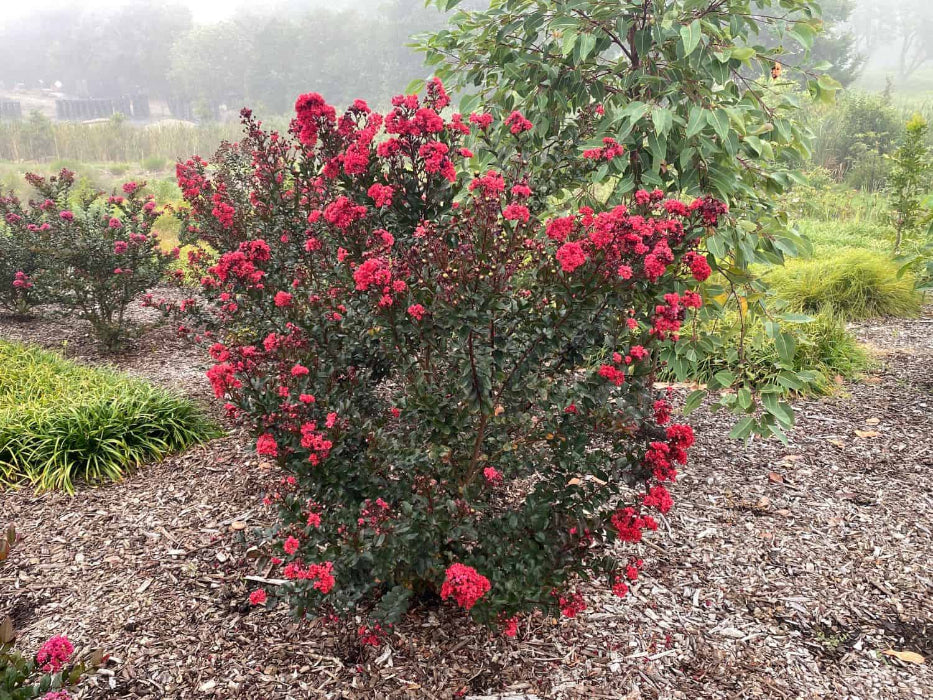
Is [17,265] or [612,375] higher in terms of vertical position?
[612,375]

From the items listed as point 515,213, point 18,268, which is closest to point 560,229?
point 515,213

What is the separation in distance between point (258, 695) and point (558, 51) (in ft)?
10.6

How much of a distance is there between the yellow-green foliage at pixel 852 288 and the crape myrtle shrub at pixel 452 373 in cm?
506

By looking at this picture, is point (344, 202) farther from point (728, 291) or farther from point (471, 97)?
point (728, 291)

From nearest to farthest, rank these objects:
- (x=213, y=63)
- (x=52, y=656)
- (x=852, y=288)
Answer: (x=52, y=656) → (x=852, y=288) → (x=213, y=63)

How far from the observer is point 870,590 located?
Result: 2727 millimetres

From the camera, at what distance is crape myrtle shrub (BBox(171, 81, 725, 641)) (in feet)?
6.14

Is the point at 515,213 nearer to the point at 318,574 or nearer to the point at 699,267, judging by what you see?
the point at 699,267

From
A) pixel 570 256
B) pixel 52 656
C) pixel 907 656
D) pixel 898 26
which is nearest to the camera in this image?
pixel 52 656

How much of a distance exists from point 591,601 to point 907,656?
123 cm

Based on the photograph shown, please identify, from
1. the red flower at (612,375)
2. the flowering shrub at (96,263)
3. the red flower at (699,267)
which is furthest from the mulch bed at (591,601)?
the flowering shrub at (96,263)

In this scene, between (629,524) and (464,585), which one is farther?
(629,524)

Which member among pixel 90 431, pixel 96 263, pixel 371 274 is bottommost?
pixel 90 431

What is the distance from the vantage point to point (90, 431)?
3.79 m
